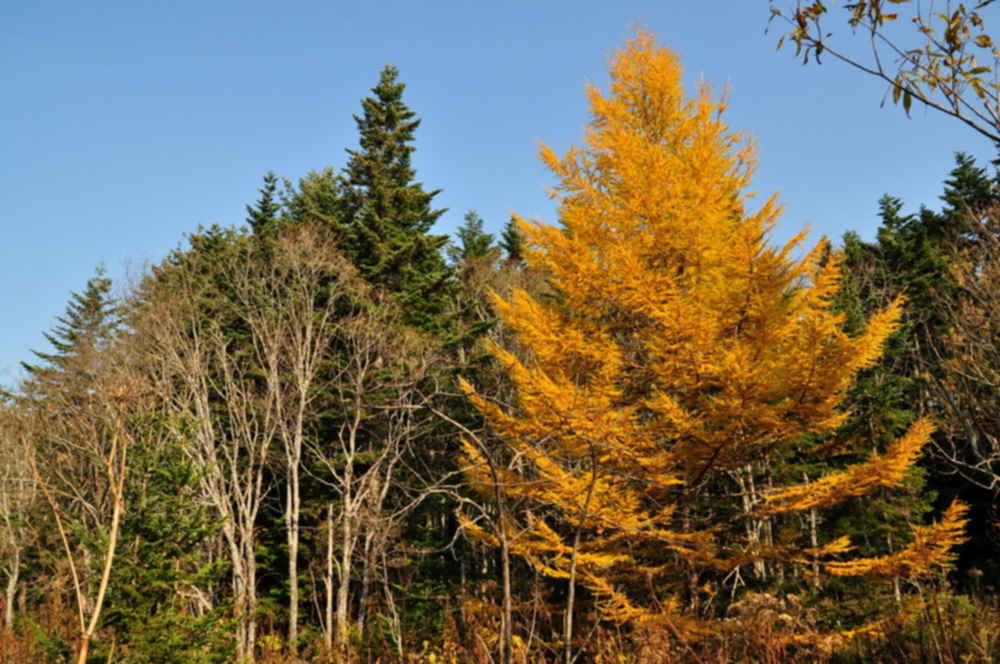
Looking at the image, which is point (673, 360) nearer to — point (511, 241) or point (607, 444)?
point (607, 444)

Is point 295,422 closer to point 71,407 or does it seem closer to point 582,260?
point 71,407

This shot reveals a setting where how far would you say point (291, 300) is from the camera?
1487 centimetres

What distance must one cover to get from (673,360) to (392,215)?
13161mm

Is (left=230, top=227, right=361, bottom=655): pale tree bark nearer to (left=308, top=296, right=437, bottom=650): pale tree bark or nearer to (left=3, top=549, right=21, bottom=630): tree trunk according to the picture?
(left=308, top=296, right=437, bottom=650): pale tree bark

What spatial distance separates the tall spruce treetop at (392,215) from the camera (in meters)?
18.0

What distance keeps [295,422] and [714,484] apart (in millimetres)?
10304

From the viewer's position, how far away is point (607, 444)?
3.53 metres

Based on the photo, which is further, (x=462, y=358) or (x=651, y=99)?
(x=462, y=358)

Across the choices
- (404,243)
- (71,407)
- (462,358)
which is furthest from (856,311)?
(71,407)

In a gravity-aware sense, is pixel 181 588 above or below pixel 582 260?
below

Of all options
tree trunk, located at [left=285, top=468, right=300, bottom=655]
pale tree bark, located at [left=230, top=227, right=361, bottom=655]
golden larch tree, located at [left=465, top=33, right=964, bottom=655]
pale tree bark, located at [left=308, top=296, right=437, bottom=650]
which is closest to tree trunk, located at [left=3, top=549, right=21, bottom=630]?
pale tree bark, located at [left=230, top=227, right=361, bottom=655]

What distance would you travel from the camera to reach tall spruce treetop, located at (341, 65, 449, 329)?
18.0 meters

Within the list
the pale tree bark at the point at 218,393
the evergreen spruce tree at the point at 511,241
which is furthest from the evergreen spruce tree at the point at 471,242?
the pale tree bark at the point at 218,393

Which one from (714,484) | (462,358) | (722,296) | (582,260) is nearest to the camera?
(722,296)
